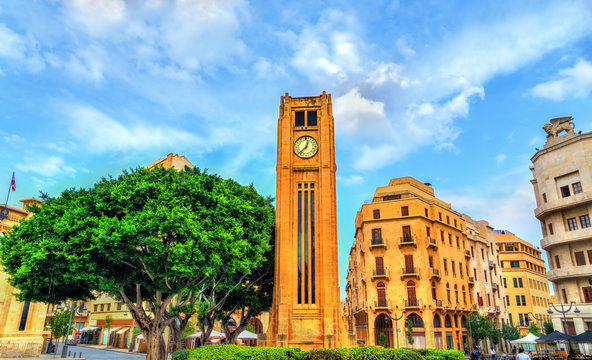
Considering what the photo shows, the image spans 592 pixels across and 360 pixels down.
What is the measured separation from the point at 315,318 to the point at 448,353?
12308 millimetres

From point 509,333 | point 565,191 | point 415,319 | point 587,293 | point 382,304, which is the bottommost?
point 509,333

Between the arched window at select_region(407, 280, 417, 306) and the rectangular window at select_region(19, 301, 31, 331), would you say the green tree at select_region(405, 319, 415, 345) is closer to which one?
the arched window at select_region(407, 280, 417, 306)

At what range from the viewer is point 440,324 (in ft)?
159

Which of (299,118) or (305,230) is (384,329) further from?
(299,118)

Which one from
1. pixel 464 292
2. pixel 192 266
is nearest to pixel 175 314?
pixel 192 266

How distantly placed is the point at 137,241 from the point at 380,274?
117 ft

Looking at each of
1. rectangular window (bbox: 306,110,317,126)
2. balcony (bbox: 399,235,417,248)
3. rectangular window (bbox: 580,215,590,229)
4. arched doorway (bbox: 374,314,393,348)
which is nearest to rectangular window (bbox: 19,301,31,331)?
rectangular window (bbox: 306,110,317,126)

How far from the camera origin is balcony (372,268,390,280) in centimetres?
5019

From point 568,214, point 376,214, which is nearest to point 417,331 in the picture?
point 376,214

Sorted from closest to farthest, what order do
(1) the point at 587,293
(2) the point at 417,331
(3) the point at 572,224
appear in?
1. (1) the point at 587,293
2. (3) the point at 572,224
3. (2) the point at 417,331

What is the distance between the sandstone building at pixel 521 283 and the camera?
68.1 m

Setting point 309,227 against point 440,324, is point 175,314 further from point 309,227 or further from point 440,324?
point 440,324

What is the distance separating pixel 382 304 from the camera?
49.8m

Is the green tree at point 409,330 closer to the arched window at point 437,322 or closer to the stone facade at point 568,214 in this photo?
the arched window at point 437,322
